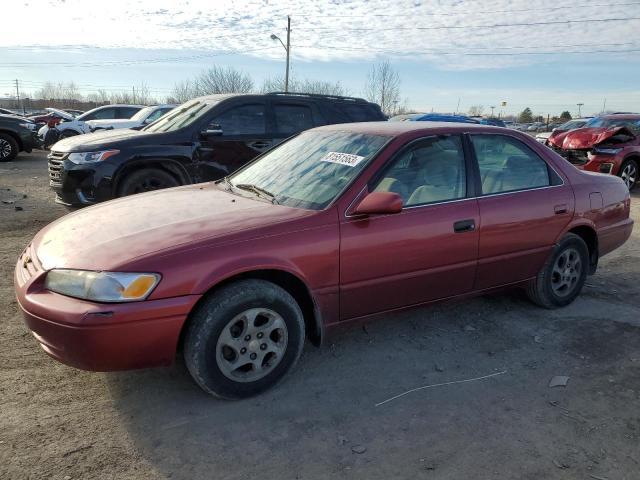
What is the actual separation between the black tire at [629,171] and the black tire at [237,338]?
10.4 m

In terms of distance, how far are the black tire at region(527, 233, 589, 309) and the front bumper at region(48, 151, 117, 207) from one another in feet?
15.9

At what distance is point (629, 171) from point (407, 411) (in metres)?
10.5

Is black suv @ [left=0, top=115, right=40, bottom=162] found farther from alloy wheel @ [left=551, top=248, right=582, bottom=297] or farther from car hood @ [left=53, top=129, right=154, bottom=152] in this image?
alloy wheel @ [left=551, top=248, right=582, bottom=297]

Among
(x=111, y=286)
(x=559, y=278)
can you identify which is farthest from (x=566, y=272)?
(x=111, y=286)

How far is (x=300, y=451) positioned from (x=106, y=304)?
1221mm

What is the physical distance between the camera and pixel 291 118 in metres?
7.29

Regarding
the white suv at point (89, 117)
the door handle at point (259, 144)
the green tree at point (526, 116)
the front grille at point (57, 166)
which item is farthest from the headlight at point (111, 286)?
the green tree at point (526, 116)

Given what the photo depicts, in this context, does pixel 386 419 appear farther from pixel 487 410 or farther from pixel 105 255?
pixel 105 255

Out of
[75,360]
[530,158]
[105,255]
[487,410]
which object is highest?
[530,158]

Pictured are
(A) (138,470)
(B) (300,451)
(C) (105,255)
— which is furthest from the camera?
(C) (105,255)

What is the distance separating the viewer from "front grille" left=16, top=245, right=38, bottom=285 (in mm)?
2979

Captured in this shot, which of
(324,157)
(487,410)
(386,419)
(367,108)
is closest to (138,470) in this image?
(386,419)

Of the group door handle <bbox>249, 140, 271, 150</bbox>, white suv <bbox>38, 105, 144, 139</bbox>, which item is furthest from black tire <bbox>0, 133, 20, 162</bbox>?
door handle <bbox>249, 140, 271, 150</bbox>

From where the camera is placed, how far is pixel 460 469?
246 centimetres
